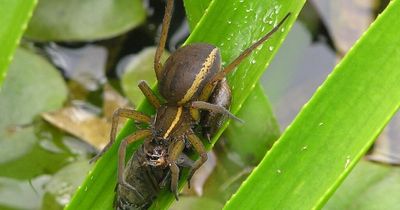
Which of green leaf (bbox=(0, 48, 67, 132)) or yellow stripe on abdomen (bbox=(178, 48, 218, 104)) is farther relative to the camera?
green leaf (bbox=(0, 48, 67, 132))

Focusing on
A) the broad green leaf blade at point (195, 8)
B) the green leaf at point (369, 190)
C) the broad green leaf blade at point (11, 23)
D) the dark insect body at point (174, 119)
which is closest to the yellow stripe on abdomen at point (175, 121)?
the dark insect body at point (174, 119)

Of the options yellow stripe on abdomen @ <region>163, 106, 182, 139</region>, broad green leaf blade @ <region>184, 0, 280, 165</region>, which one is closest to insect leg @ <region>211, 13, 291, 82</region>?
yellow stripe on abdomen @ <region>163, 106, 182, 139</region>

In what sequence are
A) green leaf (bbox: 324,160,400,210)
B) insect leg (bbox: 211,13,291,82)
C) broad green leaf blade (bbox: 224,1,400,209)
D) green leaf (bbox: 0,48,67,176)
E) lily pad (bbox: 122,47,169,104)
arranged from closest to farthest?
broad green leaf blade (bbox: 224,1,400,209) → insect leg (bbox: 211,13,291,82) → green leaf (bbox: 324,160,400,210) → green leaf (bbox: 0,48,67,176) → lily pad (bbox: 122,47,169,104)

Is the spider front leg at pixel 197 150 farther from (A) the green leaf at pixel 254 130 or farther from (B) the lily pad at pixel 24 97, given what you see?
(B) the lily pad at pixel 24 97

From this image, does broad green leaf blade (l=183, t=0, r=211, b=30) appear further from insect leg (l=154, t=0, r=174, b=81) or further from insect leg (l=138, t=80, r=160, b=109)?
insect leg (l=138, t=80, r=160, b=109)

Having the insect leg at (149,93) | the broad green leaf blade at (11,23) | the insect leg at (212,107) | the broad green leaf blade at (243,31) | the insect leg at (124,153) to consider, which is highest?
the broad green leaf blade at (243,31)

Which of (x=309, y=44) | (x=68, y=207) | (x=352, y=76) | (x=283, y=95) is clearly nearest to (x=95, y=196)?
(x=68, y=207)

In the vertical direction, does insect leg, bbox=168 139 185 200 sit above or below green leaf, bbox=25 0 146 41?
below

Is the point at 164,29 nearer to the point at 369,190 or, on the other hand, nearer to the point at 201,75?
the point at 201,75
